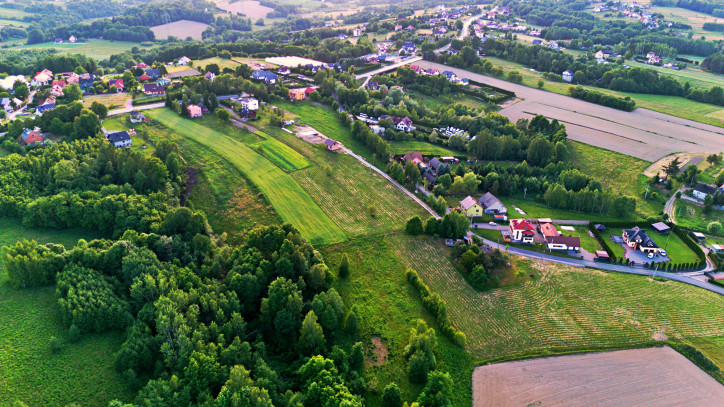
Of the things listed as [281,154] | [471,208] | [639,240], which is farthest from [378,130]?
[639,240]

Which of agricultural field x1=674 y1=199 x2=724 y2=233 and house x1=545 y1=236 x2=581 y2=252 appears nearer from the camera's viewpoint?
house x1=545 y1=236 x2=581 y2=252

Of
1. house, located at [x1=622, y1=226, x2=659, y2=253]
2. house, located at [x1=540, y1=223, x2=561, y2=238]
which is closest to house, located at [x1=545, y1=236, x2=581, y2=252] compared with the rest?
house, located at [x1=540, y1=223, x2=561, y2=238]

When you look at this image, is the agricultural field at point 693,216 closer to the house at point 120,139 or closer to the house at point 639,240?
the house at point 639,240

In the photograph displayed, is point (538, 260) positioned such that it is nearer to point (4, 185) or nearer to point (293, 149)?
point (293, 149)

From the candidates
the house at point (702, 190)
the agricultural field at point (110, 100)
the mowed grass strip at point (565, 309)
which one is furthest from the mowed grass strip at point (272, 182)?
the house at point (702, 190)

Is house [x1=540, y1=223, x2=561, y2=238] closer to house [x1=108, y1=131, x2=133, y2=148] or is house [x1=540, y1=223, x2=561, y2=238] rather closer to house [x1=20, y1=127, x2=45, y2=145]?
house [x1=108, y1=131, x2=133, y2=148]
